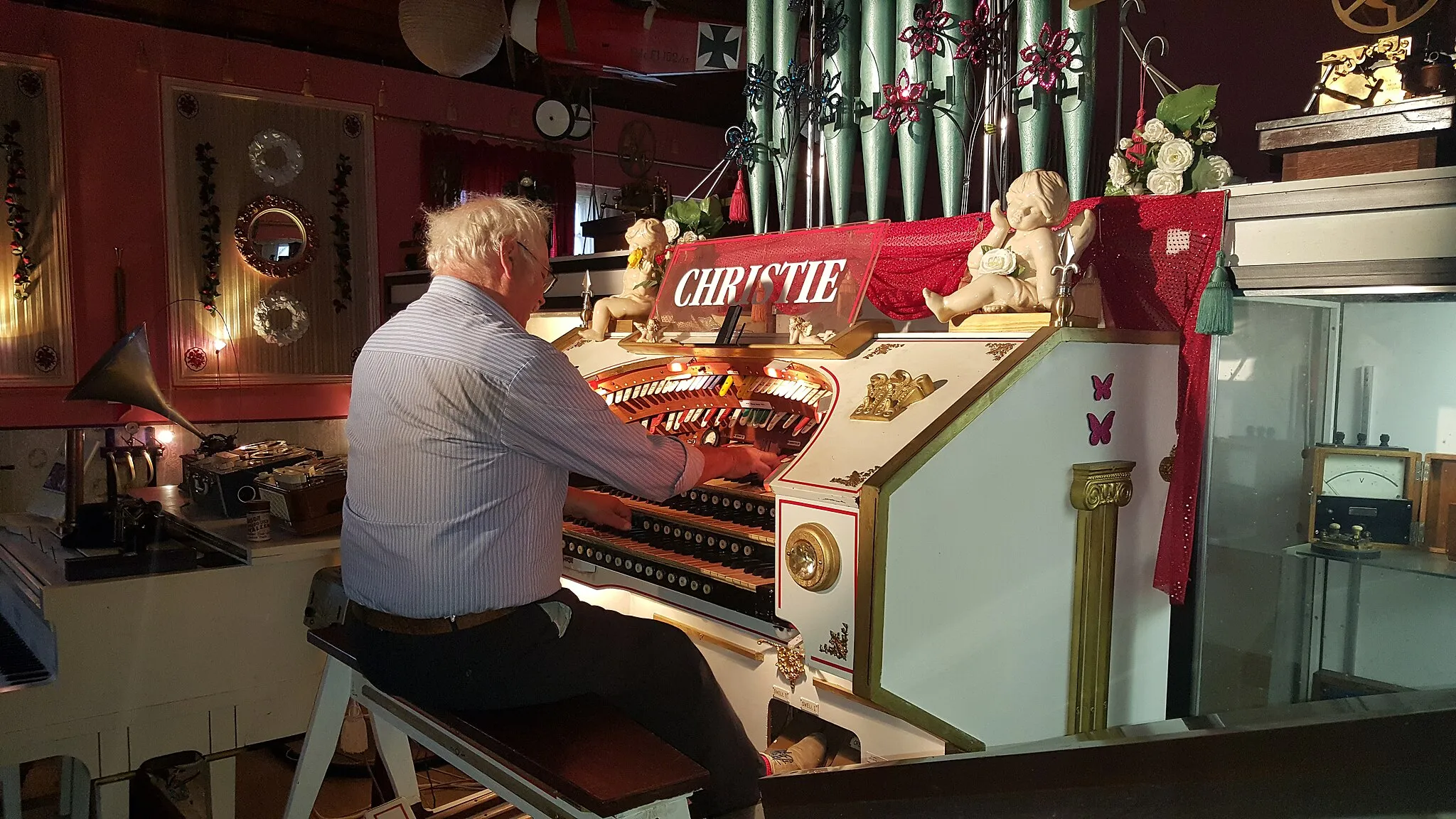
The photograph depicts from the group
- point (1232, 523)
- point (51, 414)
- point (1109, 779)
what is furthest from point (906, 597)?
point (51, 414)

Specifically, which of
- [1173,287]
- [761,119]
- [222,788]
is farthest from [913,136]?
[222,788]

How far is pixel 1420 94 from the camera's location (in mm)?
1983

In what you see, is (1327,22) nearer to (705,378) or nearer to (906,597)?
(705,378)

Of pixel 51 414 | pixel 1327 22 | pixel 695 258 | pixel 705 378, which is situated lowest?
pixel 51 414

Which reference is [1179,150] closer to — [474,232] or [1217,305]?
[1217,305]

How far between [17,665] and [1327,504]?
12.3ft

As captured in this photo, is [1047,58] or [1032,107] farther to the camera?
[1032,107]

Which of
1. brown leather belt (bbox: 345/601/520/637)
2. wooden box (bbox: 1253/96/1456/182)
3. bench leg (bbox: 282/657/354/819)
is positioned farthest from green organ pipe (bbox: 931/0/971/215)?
bench leg (bbox: 282/657/354/819)

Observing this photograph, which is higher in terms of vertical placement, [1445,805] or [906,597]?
[1445,805]

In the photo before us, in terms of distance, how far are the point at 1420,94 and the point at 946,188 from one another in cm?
120

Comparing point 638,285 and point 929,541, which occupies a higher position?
point 638,285

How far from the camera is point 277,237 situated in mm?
6273

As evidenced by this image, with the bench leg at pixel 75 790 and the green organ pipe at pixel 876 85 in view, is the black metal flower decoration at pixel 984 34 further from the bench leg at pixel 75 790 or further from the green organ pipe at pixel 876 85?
the bench leg at pixel 75 790

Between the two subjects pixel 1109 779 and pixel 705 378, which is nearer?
pixel 1109 779
